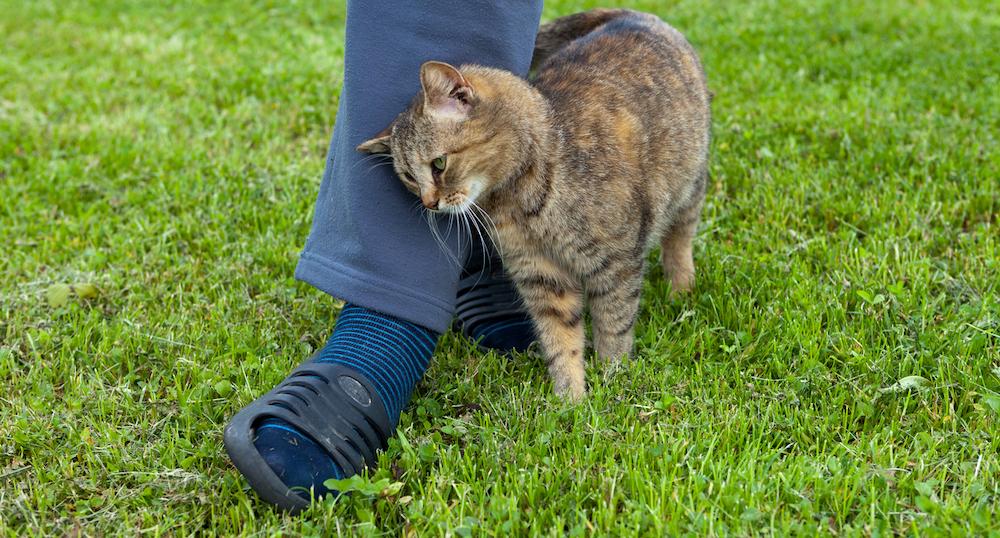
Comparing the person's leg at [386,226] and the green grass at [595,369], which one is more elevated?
the person's leg at [386,226]

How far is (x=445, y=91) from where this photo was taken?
7.52ft

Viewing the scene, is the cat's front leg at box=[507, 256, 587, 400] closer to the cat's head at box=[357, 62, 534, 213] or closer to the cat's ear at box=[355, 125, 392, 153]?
the cat's head at box=[357, 62, 534, 213]

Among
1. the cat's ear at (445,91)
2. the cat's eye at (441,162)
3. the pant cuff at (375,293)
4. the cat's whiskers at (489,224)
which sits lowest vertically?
the pant cuff at (375,293)

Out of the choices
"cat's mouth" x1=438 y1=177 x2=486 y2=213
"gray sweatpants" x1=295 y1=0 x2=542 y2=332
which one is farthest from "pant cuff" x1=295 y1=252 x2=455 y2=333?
"cat's mouth" x1=438 y1=177 x2=486 y2=213

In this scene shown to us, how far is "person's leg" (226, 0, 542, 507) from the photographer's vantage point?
2.30 m

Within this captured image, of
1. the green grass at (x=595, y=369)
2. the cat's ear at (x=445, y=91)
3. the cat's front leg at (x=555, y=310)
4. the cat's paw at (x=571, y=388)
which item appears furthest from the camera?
the cat's front leg at (x=555, y=310)

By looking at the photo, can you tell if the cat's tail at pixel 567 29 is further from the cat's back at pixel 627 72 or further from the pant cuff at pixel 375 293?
the pant cuff at pixel 375 293

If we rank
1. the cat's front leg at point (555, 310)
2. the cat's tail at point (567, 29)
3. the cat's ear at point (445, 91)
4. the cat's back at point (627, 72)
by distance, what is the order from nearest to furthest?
the cat's ear at point (445, 91) < the cat's front leg at point (555, 310) < the cat's back at point (627, 72) < the cat's tail at point (567, 29)

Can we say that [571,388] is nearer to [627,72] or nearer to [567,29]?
[627,72]

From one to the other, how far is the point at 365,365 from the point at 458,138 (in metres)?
0.67

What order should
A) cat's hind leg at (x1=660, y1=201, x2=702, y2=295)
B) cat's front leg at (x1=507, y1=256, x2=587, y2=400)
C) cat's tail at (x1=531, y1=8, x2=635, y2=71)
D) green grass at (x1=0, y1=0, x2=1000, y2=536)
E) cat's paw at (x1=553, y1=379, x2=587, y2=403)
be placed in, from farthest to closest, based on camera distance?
1. cat's tail at (x1=531, y1=8, x2=635, y2=71)
2. cat's hind leg at (x1=660, y1=201, x2=702, y2=295)
3. cat's front leg at (x1=507, y1=256, x2=587, y2=400)
4. cat's paw at (x1=553, y1=379, x2=587, y2=403)
5. green grass at (x1=0, y1=0, x2=1000, y2=536)

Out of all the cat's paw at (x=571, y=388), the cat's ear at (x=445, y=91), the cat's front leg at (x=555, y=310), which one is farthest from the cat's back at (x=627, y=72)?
the cat's paw at (x=571, y=388)

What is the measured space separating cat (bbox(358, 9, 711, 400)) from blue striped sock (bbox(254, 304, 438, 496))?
37cm

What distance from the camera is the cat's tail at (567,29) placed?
3314 millimetres
